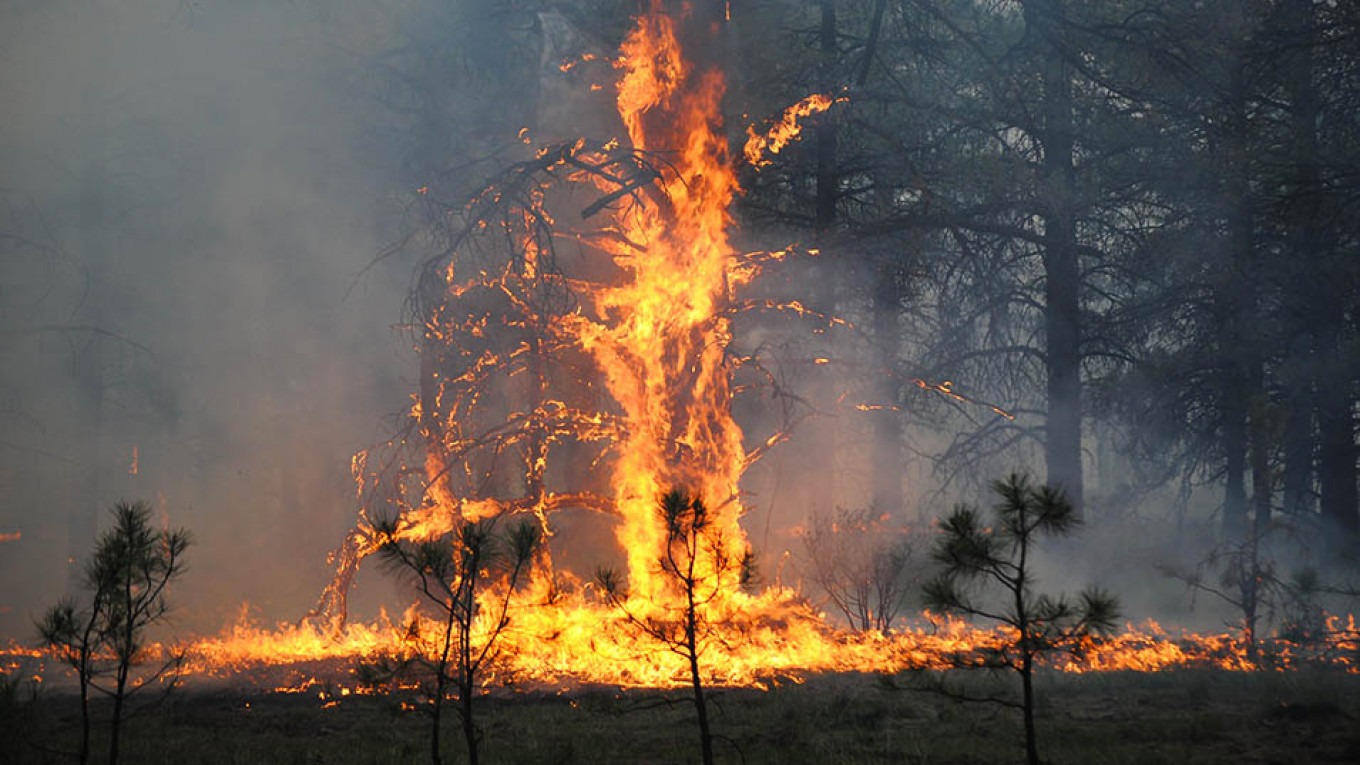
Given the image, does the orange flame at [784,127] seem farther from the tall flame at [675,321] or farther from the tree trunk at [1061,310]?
the tree trunk at [1061,310]

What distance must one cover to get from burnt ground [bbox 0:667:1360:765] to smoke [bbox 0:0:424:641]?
9.00 metres

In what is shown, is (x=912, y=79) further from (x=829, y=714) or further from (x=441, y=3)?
(x=829, y=714)

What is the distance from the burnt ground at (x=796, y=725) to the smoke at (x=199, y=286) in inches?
354

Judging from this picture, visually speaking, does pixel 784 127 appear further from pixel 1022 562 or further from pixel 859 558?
pixel 1022 562

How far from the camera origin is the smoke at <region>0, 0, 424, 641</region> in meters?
20.2

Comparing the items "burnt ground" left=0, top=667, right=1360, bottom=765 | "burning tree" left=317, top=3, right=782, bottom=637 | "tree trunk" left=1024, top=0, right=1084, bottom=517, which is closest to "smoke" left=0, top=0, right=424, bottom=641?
"burning tree" left=317, top=3, right=782, bottom=637

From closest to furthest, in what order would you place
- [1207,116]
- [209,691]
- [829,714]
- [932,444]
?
1. [829,714]
2. [209,691]
3. [1207,116]
4. [932,444]

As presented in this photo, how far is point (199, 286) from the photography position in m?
25.9

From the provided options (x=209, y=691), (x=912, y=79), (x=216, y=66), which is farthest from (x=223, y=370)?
(x=209, y=691)

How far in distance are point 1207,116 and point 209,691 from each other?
12540mm

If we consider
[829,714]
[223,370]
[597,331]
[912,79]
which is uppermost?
[912,79]

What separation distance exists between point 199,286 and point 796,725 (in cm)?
2084

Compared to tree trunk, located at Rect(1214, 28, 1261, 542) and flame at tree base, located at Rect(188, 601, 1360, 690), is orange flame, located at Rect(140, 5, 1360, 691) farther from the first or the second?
tree trunk, located at Rect(1214, 28, 1261, 542)

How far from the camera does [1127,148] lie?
699 inches
